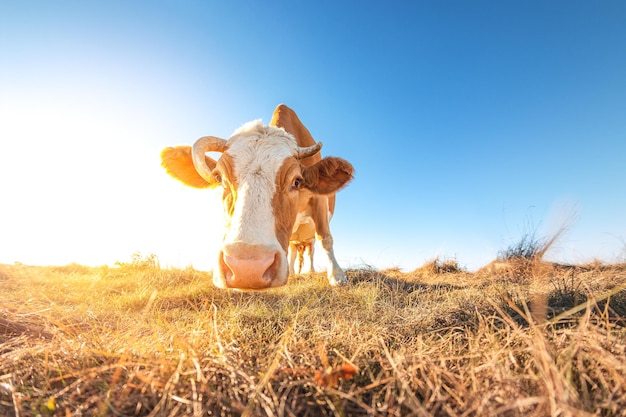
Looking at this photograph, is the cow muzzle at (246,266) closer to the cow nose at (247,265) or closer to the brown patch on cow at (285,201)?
the cow nose at (247,265)

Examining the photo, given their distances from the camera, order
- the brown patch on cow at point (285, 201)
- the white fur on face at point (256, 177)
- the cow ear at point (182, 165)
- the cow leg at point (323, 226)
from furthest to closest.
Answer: the cow leg at point (323, 226), the cow ear at point (182, 165), the brown patch on cow at point (285, 201), the white fur on face at point (256, 177)

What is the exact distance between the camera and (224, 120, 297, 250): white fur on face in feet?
9.09

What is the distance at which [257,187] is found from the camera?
132 inches

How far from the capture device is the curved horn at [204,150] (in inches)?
163

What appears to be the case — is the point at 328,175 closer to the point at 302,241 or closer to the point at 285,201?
the point at 285,201

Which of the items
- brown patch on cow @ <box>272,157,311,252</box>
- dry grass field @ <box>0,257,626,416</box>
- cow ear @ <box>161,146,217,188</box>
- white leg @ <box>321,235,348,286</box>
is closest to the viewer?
dry grass field @ <box>0,257,626,416</box>

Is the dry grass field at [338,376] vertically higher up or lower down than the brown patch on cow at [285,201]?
lower down

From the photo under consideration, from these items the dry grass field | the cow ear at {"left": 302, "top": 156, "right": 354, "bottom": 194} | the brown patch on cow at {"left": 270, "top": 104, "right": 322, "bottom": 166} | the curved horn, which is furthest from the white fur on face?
the brown patch on cow at {"left": 270, "top": 104, "right": 322, "bottom": 166}

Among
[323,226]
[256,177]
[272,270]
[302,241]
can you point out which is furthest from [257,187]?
[302,241]

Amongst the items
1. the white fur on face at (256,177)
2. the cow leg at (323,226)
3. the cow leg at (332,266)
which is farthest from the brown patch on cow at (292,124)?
the white fur on face at (256,177)

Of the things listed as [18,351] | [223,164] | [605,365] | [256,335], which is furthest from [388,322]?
[223,164]

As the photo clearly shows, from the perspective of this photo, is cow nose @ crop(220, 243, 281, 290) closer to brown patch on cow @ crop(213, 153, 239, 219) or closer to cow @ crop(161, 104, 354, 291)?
cow @ crop(161, 104, 354, 291)

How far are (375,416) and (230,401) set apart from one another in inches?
18.5

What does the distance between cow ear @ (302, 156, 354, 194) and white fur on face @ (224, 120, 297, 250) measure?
426 millimetres
